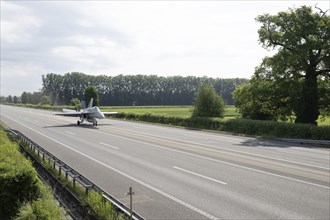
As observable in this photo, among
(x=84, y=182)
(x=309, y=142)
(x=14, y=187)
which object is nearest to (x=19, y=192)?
(x=14, y=187)

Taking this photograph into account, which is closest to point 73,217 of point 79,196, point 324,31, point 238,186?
point 79,196

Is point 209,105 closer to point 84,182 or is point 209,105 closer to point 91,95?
point 84,182

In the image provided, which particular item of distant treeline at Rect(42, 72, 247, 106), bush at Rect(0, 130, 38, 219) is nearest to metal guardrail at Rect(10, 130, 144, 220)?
bush at Rect(0, 130, 38, 219)

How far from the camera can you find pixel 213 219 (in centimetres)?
957

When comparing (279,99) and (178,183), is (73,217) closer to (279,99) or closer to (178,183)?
(178,183)

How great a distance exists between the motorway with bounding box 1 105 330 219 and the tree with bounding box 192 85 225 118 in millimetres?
20779

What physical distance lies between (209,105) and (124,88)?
144402mm

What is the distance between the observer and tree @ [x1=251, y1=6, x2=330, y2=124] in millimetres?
33719

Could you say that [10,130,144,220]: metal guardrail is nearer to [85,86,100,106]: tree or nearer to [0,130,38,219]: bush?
[0,130,38,219]: bush

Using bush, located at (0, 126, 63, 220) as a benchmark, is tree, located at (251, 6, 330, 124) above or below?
above

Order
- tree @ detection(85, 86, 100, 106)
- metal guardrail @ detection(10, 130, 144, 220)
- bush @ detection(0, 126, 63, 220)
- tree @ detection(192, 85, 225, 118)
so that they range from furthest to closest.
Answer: tree @ detection(85, 86, 100, 106) < tree @ detection(192, 85, 225, 118) < bush @ detection(0, 126, 63, 220) < metal guardrail @ detection(10, 130, 144, 220)

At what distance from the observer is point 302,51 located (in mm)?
33250

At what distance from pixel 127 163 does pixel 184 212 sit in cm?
808

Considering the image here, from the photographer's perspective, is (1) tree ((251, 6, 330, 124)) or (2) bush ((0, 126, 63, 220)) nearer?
(2) bush ((0, 126, 63, 220))
